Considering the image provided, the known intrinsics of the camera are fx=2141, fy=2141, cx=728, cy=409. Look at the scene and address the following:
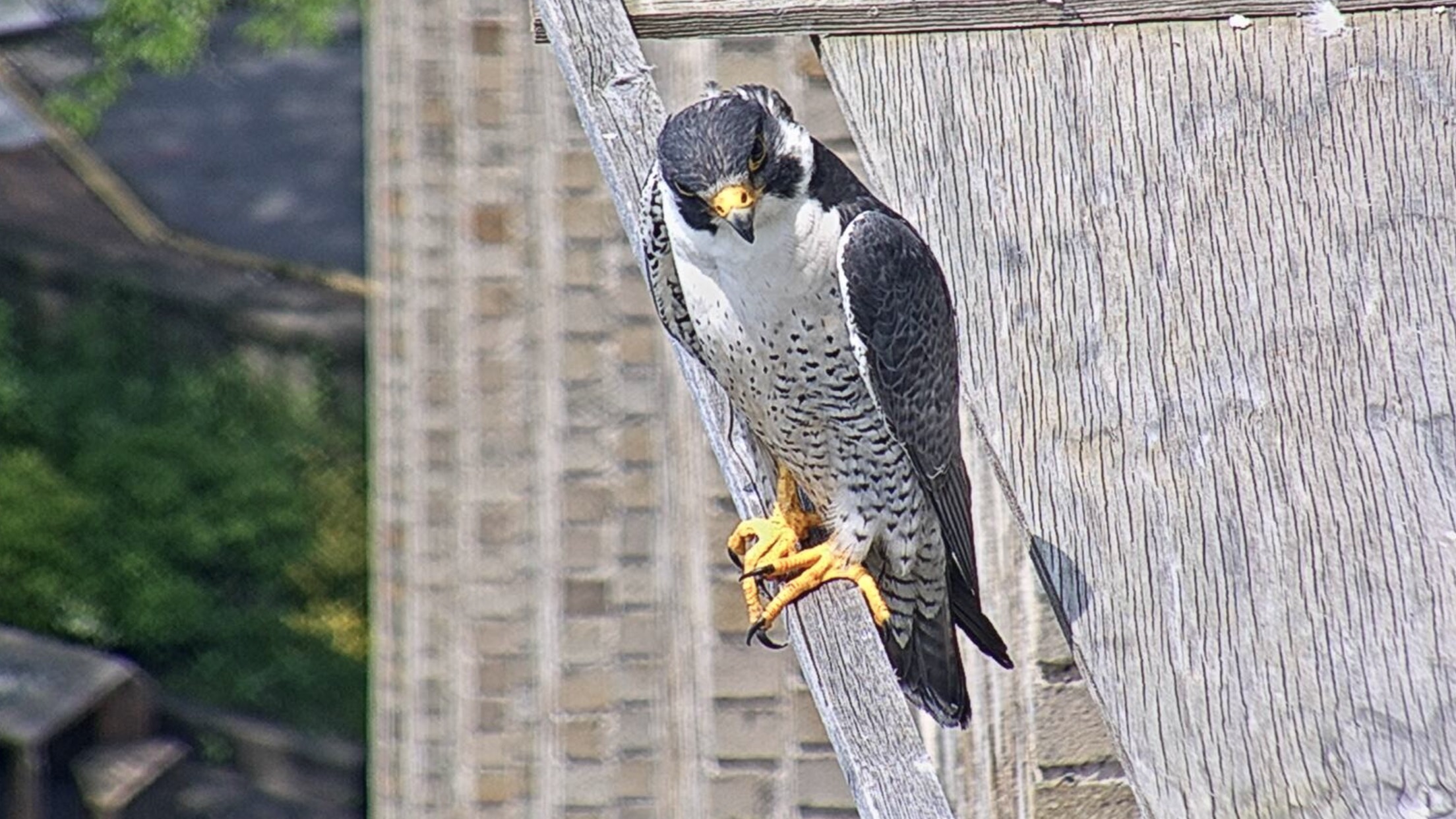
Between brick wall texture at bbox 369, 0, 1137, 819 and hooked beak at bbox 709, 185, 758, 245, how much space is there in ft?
3.73

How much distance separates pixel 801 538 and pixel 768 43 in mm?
1575

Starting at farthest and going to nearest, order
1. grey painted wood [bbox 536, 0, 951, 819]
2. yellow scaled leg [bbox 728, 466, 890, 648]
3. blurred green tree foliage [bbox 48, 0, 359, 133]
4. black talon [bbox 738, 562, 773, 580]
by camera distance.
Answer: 1. blurred green tree foliage [bbox 48, 0, 359, 133]
2. black talon [bbox 738, 562, 773, 580]
3. yellow scaled leg [bbox 728, 466, 890, 648]
4. grey painted wood [bbox 536, 0, 951, 819]

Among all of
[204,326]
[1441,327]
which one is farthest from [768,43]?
[204,326]

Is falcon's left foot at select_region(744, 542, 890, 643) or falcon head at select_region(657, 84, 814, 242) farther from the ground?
falcon head at select_region(657, 84, 814, 242)

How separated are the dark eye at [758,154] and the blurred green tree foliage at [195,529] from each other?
25.8ft

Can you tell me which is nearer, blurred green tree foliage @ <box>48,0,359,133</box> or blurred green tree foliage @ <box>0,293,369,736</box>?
blurred green tree foliage @ <box>48,0,359,133</box>

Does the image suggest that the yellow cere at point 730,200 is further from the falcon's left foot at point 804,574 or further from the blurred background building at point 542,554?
the blurred background building at point 542,554

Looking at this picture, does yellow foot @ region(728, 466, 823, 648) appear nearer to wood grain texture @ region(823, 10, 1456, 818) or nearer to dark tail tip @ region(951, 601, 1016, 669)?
dark tail tip @ region(951, 601, 1016, 669)

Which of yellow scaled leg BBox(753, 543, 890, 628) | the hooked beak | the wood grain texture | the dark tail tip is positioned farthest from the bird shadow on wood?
the dark tail tip

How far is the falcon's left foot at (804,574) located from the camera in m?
2.52

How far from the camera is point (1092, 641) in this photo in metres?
1.75

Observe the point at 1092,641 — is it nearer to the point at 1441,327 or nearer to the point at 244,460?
the point at 1441,327

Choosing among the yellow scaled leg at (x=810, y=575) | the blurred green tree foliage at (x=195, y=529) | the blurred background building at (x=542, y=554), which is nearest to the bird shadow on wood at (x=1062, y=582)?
the yellow scaled leg at (x=810, y=575)

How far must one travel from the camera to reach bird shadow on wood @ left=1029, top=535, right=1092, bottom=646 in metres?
1.77
